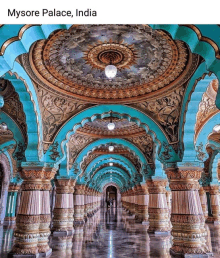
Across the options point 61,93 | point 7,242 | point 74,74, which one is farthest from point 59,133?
point 7,242

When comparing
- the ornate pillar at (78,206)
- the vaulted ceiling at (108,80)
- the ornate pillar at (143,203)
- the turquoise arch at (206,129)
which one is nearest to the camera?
the vaulted ceiling at (108,80)

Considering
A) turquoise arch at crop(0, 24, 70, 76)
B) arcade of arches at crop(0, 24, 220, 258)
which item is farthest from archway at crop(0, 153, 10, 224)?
turquoise arch at crop(0, 24, 70, 76)

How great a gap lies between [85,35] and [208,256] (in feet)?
22.5

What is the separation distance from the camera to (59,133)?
8508 mm

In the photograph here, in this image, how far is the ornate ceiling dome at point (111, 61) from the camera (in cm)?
558

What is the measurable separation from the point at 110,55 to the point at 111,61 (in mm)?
221

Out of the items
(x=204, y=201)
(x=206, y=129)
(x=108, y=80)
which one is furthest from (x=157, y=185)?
(x=204, y=201)

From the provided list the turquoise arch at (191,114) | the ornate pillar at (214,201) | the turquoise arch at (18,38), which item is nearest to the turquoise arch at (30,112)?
the turquoise arch at (18,38)

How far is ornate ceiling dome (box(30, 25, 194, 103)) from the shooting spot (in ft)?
18.3

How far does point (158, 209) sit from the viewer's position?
11930 millimetres

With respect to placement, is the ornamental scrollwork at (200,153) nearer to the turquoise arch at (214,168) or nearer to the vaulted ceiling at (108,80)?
the vaulted ceiling at (108,80)

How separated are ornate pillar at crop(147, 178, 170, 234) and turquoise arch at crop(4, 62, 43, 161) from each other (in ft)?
22.1

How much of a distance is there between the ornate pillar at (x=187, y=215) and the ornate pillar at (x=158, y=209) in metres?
4.33

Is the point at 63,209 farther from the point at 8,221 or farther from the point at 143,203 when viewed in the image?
the point at 8,221
